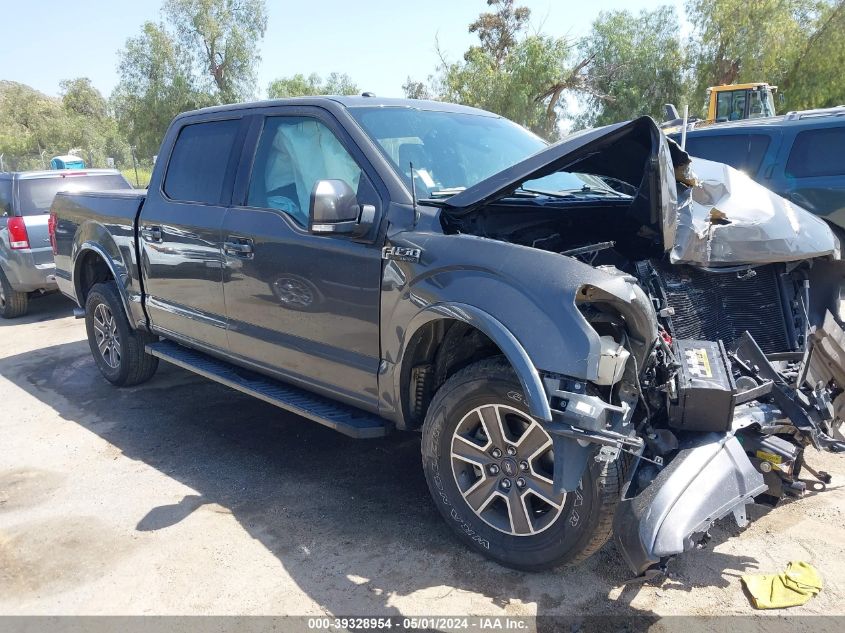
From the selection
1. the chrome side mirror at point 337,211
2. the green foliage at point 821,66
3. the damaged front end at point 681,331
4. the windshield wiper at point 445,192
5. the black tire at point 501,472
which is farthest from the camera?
the green foliage at point 821,66

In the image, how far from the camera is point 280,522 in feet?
11.5

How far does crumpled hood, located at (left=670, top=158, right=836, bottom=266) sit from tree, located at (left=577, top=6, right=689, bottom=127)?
2426cm

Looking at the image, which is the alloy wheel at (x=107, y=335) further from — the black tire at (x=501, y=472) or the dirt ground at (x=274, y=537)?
the black tire at (x=501, y=472)

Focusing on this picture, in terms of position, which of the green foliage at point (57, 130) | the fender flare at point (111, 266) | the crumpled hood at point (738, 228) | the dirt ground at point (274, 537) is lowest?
the dirt ground at point (274, 537)

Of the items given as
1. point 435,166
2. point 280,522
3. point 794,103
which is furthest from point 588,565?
point 794,103

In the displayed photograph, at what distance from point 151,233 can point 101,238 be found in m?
0.86

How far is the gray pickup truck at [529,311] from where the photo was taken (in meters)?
2.58

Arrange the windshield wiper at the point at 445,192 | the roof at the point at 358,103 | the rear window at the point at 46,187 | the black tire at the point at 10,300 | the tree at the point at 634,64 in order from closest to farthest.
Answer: the windshield wiper at the point at 445,192, the roof at the point at 358,103, the rear window at the point at 46,187, the black tire at the point at 10,300, the tree at the point at 634,64

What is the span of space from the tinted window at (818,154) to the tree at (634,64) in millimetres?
19610

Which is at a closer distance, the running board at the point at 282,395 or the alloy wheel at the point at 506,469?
the alloy wheel at the point at 506,469

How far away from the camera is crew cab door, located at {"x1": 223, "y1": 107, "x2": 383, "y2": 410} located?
3.37 metres

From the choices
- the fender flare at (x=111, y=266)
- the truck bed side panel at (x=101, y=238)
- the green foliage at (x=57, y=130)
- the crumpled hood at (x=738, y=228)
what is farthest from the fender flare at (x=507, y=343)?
the green foliage at (x=57, y=130)

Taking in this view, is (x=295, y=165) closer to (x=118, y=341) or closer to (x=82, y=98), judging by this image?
(x=118, y=341)

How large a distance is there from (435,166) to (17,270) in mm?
7088
